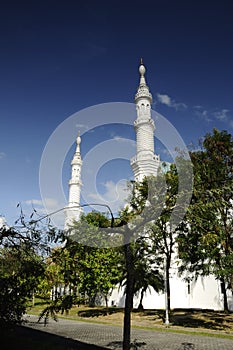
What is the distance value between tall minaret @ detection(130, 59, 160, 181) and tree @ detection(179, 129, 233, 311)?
13370 mm

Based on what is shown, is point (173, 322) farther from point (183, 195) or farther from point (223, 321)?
point (183, 195)

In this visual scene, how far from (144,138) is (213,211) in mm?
29710

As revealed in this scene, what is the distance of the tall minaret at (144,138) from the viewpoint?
35.0m

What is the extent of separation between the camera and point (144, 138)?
37.1 meters

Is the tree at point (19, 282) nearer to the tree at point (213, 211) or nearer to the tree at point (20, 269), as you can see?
the tree at point (20, 269)

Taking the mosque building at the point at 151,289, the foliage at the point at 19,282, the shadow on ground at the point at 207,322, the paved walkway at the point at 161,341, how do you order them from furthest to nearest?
the mosque building at the point at 151,289, the shadow on ground at the point at 207,322, the paved walkway at the point at 161,341, the foliage at the point at 19,282

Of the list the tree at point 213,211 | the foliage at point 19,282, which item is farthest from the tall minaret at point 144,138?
the foliage at point 19,282

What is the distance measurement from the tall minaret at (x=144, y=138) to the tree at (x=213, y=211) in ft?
43.9

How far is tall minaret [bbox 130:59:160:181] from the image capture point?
115 ft

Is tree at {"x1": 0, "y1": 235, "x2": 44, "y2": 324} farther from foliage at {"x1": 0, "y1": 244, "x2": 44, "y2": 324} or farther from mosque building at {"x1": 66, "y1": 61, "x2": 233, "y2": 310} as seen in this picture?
mosque building at {"x1": 66, "y1": 61, "x2": 233, "y2": 310}

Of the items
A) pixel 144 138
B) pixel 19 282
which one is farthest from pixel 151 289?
pixel 19 282

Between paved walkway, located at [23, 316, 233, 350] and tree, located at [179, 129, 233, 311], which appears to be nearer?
tree, located at [179, 129, 233, 311]

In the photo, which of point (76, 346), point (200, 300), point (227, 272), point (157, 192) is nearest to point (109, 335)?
point (76, 346)

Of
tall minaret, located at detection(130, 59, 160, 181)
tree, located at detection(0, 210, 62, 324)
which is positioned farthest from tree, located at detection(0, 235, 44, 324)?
tall minaret, located at detection(130, 59, 160, 181)
